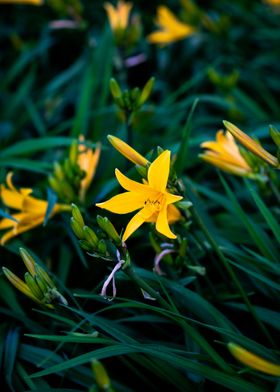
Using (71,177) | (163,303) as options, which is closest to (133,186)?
(163,303)

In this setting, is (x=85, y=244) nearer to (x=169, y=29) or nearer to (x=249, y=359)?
(x=249, y=359)

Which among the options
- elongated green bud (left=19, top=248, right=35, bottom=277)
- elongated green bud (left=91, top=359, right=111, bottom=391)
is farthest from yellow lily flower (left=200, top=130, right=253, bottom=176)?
elongated green bud (left=91, top=359, right=111, bottom=391)

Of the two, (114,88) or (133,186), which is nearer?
(133,186)

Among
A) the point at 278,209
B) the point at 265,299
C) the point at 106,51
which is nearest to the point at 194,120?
the point at 106,51

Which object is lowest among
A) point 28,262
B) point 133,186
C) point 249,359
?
point 249,359

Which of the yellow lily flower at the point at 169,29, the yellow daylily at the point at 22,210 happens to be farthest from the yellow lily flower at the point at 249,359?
the yellow lily flower at the point at 169,29

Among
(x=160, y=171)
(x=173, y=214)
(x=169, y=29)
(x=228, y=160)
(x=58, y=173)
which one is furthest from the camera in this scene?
(x=169, y=29)

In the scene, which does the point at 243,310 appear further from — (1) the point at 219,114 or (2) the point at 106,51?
(2) the point at 106,51
